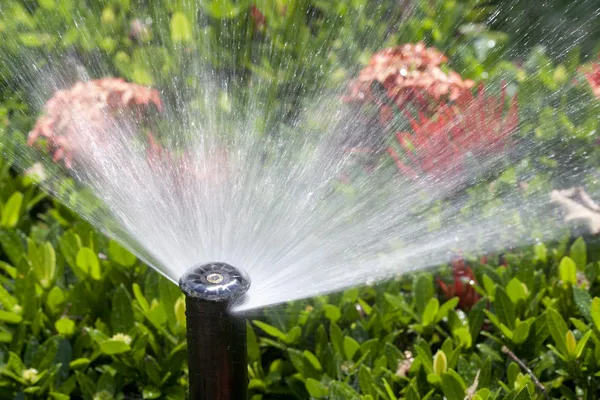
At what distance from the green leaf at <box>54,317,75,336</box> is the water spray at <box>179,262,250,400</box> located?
687 mm

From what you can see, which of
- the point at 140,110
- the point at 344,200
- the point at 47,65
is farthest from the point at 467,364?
the point at 47,65

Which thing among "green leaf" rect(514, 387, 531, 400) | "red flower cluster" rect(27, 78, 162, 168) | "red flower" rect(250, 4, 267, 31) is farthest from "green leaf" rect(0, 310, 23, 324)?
"red flower" rect(250, 4, 267, 31)

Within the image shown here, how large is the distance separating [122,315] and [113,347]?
15 centimetres

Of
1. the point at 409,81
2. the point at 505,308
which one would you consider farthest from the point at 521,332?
the point at 409,81

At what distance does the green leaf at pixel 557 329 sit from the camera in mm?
2168

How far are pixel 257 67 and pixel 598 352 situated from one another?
5.37 ft

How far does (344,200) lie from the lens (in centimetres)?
249

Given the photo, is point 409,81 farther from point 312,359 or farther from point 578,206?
point 312,359

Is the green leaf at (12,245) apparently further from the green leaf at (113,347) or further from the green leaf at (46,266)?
the green leaf at (113,347)

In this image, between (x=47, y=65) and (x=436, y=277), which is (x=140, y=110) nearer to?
(x=47, y=65)

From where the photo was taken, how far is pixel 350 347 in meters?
2.21

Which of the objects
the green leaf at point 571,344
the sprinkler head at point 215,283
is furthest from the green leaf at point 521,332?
the sprinkler head at point 215,283

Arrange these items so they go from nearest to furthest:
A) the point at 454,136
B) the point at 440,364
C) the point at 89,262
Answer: the point at 440,364
the point at 89,262
the point at 454,136

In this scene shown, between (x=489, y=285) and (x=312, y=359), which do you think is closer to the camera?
(x=312, y=359)
